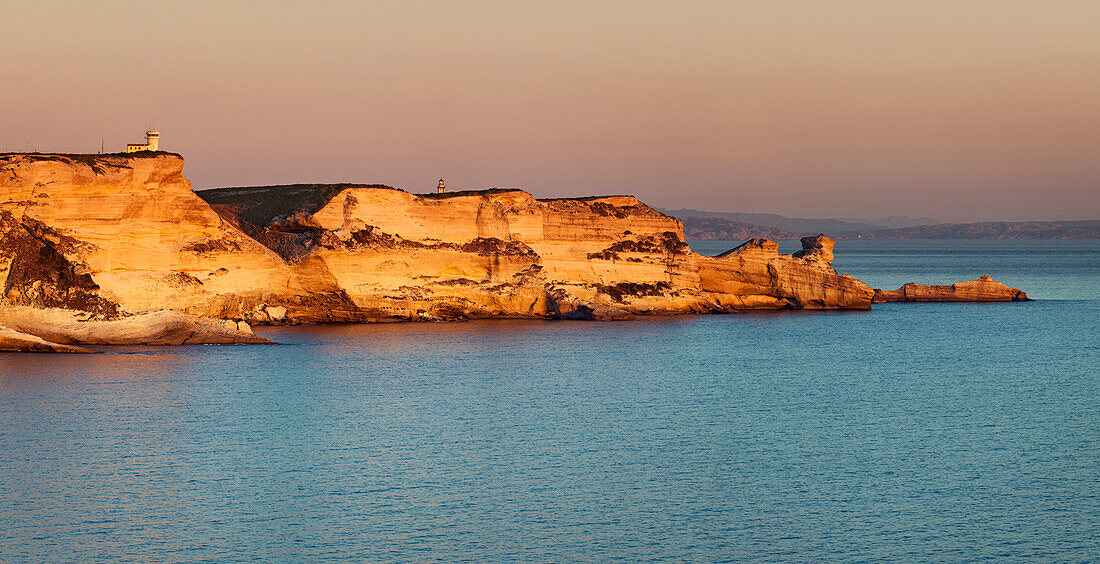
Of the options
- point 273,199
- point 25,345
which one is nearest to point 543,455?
point 25,345

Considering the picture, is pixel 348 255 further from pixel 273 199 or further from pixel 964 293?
pixel 964 293

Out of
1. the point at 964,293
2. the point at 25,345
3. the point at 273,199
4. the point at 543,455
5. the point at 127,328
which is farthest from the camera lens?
the point at 964,293

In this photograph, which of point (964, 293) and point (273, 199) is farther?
point (964, 293)

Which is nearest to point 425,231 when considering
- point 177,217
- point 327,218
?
point 327,218

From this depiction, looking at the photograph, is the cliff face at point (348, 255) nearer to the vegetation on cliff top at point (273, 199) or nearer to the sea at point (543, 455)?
the vegetation on cliff top at point (273, 199)

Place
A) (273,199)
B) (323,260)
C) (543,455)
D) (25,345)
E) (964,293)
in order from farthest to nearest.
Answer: (964,293) < (273,199) < (323,260) < (25,345) < (543,455)

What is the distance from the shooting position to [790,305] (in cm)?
6631

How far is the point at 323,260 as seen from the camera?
51562mm

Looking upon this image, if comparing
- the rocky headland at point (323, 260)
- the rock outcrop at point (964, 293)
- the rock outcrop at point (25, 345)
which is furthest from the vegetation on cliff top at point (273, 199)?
the rock outcrop at point (964, 293)

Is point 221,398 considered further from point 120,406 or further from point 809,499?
point 809,499

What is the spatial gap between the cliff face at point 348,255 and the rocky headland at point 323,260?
6 cm

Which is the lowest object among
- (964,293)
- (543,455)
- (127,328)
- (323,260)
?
(543,455)

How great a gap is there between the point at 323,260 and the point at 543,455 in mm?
29274

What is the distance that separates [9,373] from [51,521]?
17891 mm
